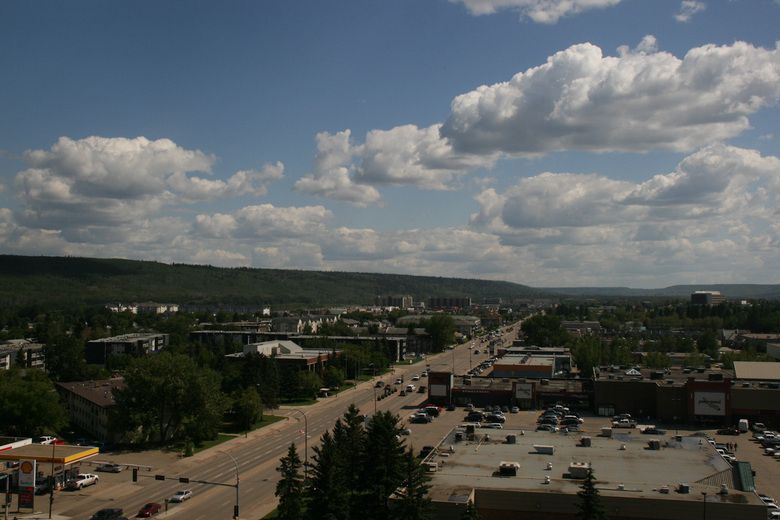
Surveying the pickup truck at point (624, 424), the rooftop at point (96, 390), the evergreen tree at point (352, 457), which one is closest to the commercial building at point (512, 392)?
the pickup truck at point (624, 424)

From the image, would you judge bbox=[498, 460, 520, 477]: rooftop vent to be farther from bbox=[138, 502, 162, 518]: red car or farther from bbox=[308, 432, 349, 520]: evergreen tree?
bbox=[138, 502, 162, 518]: red car

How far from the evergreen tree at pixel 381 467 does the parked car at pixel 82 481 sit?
67.0ft

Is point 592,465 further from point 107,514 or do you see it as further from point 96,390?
point 96,390

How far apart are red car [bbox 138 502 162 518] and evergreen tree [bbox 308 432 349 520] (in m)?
10.9

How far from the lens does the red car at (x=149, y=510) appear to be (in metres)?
44.0

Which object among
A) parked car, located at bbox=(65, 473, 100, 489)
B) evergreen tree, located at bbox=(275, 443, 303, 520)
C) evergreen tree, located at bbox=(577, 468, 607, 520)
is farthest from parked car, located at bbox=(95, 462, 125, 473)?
evergreen tree, located at bbox=(577, 468, 607, 520)

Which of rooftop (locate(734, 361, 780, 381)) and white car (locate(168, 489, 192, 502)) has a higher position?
rooftop (locate(734, 361, 780, 381))

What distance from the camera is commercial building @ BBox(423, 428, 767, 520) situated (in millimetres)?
37500

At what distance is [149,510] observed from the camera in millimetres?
44344

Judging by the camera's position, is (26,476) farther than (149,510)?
No

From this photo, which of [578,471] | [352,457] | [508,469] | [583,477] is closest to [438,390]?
[352,457]

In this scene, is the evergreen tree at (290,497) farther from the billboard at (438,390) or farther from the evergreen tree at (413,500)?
the billboard at (438,390)

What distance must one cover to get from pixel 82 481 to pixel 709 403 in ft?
198

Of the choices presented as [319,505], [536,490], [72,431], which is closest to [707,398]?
[536,490]
